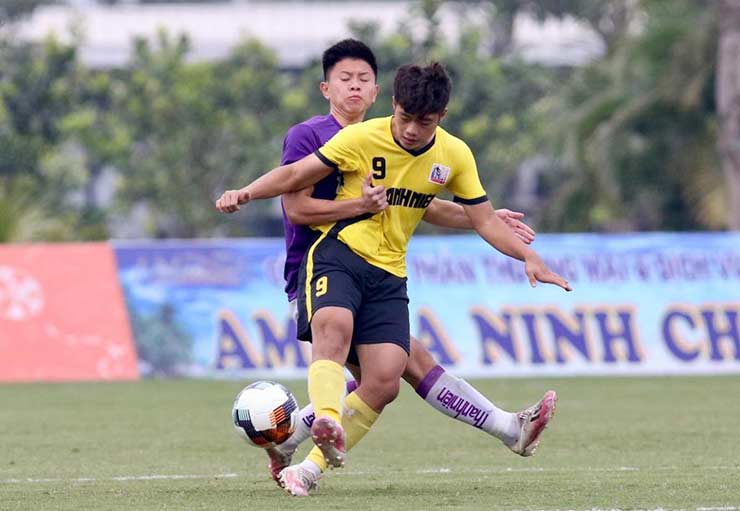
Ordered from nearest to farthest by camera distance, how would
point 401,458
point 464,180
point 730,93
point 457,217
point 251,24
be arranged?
point 464,180 < point 457,217 < point 401,458 < point 730,93 < point 251,24

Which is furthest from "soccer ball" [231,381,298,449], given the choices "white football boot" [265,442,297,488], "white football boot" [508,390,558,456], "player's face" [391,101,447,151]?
"player's face" [391,101,447,151]

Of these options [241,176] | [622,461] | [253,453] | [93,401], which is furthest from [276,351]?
[241,176]

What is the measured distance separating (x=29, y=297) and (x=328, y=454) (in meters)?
12.4

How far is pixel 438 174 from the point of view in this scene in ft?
25.5

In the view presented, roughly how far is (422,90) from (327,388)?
4.49ft

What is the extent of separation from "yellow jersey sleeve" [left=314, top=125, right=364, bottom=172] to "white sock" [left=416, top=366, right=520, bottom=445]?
1.20 metres

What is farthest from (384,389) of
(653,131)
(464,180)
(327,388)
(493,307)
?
(653,131)

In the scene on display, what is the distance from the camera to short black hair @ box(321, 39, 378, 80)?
→ 8.19 metres

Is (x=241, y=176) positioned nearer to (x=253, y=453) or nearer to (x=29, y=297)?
(x=29, y=297)

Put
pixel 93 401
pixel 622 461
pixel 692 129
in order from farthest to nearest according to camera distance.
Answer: pixel 692 129
pixel 93 401
pixel 622 461

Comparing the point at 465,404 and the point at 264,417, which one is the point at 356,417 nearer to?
the point at 264,417

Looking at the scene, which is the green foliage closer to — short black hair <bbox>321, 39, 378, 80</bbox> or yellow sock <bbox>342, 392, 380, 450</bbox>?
short black hair <bbox>321, 39, 378, 80</bbox>

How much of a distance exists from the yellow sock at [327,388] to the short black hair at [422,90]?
119 cm

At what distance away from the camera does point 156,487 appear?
26.9 feet
